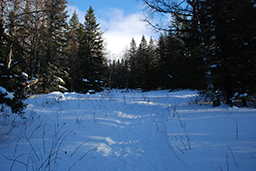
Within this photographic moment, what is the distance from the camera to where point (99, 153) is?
243 cm

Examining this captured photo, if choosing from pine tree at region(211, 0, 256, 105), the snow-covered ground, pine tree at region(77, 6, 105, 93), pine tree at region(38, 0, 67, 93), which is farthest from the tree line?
pine tree at region(38, 0, 67, 93)

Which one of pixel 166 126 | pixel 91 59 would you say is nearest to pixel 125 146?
pixel 166 126

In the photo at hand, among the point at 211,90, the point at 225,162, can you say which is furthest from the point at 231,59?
the point at 225,162

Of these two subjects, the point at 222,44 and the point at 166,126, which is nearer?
the point at 166,126

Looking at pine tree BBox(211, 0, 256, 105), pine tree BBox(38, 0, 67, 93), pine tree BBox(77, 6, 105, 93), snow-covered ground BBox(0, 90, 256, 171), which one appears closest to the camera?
snow-covered ground BBox(0, 90, 256, 171)

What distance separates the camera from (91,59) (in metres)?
17.9

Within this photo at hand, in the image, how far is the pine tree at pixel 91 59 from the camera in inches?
701

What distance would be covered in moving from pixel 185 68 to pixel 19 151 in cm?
806

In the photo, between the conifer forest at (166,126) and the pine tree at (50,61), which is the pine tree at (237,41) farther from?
the pine tree at (50,61)

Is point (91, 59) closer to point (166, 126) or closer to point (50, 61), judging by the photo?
point (50, 61)

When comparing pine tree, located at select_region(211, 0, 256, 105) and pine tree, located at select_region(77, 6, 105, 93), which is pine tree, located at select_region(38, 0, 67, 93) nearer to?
pine tree, located at select_region(77, 6, 105, 93)

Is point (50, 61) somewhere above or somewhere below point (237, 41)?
above

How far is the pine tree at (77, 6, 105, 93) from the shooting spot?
58.4 ft

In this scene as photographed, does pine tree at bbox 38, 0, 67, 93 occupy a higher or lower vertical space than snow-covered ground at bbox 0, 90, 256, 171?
higher
